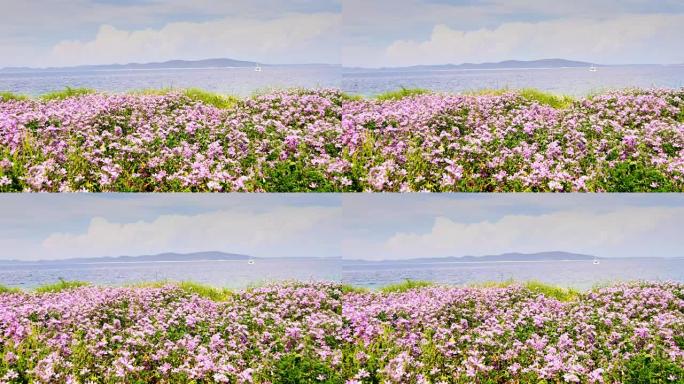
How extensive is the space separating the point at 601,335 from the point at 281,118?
405cm

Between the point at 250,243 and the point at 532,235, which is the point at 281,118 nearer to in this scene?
the point at 250,243

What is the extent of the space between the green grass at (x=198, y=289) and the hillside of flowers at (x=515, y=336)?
137 centimetres

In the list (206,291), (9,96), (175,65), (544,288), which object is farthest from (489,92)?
(9,96)

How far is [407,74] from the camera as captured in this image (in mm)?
9242

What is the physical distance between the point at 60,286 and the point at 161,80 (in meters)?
2.51

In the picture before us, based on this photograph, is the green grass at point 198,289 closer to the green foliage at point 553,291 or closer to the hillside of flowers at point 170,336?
the hillside of flowers at point 170,336

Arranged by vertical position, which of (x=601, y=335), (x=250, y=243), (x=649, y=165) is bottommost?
(x=601, y=335)

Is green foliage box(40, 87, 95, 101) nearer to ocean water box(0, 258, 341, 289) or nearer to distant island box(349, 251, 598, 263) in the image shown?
ocean water box(0, 258, 341, 289)

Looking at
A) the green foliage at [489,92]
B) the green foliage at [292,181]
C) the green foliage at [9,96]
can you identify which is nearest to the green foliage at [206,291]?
the green foliage at [292,181]

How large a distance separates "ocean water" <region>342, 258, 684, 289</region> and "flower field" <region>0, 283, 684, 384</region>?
123 mm

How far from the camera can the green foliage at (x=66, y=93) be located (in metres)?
9.34

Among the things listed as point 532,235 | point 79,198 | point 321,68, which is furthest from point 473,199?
point 79,198

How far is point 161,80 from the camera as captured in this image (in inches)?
372

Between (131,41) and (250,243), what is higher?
(131,41)
